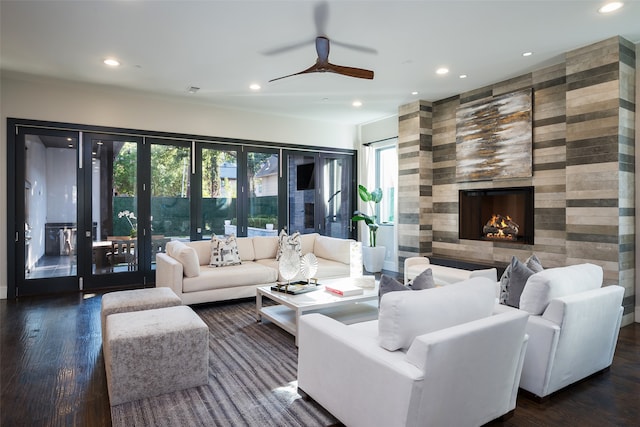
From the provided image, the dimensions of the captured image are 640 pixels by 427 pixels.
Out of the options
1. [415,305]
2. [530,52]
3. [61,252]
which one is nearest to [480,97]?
[530,52]

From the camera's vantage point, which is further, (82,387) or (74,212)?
(74,212)

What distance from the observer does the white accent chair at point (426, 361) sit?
67.5 inches

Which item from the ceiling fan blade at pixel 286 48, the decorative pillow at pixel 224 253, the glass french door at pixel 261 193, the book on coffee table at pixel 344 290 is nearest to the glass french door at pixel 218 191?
the glass french door at pixel 261 193

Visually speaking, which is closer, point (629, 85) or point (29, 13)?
point (29, 13)

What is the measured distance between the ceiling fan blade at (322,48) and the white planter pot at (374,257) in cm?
421

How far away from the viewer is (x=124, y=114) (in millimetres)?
5785

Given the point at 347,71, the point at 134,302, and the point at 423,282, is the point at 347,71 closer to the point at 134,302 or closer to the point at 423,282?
the point at 423,282

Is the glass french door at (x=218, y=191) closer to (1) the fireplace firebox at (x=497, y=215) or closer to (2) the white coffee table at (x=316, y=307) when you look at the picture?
(2) the white coffee table at (x=316, y=307)

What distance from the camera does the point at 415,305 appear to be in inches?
73.8

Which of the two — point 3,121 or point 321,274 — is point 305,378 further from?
point 3,121

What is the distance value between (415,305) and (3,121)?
587 centimetres

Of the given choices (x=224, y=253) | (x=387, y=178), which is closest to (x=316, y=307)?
(x=224, y=253)

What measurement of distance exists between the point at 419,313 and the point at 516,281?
1248mm

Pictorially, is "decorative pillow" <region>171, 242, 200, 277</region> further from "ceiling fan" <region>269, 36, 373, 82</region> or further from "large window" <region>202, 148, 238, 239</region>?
"ceiling fan" <region>269, 36, 373, 82</region>
